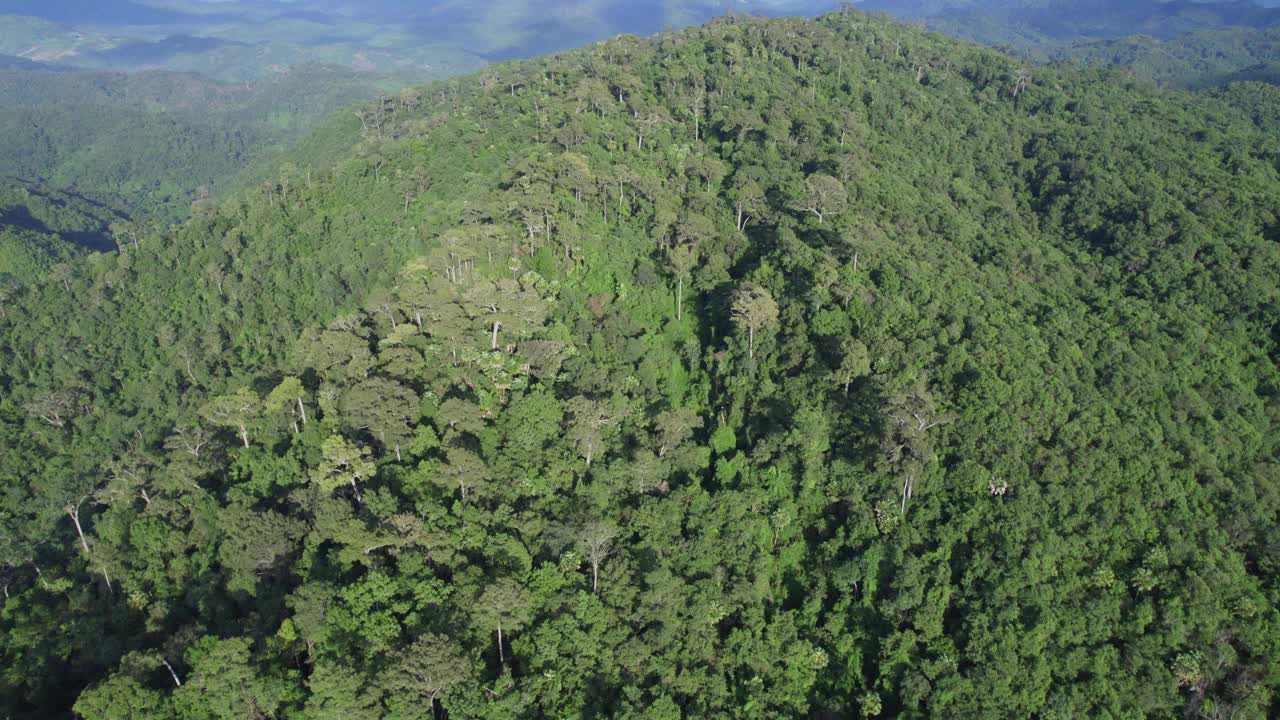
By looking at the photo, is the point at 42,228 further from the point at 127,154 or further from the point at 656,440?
the point at 656,440

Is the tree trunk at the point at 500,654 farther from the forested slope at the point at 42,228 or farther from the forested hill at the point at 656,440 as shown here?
the forested slope at the point at 42,228

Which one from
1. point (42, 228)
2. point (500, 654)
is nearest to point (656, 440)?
point (500, 654)

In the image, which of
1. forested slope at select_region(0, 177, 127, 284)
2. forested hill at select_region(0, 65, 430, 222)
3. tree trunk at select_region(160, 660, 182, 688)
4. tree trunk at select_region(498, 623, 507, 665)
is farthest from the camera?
forested hill at select_region(0, 65, 430, 222)

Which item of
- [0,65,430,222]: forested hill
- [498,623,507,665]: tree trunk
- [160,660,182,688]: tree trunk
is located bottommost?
[160,660,182,688]: tree trunk

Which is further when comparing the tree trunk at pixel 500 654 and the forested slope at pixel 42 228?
the forested slope at pixel 42 228

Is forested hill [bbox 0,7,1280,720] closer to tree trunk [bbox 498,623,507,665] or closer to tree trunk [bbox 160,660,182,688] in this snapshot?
tree trunk [bbox 498,623,507,665]

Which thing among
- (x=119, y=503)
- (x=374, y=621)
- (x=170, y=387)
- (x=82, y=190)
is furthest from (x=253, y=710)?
(x=82, y=190)

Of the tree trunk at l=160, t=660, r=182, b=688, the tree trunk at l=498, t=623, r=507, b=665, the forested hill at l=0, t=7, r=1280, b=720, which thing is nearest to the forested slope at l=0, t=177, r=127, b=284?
the forested hill at l=0, t=7, r=1280, b=720

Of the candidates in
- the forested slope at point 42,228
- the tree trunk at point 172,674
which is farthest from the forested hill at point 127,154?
the tree trunk at point 172,674
